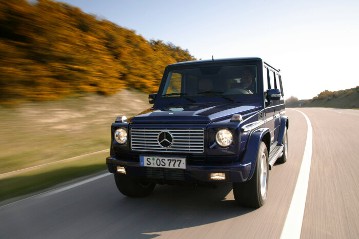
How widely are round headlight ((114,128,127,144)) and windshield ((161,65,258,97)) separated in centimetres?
127

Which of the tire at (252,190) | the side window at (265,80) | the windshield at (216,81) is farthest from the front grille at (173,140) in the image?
the side window at (265,80)

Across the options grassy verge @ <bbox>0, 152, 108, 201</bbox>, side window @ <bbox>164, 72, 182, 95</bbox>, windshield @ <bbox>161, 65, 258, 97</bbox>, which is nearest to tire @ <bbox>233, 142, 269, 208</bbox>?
windshield @ <bbox>161, 65, 258, 97</bbox>

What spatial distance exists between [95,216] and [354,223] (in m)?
2.69

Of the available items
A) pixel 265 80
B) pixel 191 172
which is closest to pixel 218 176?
pixel 191 172

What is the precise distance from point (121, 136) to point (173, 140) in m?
0.69

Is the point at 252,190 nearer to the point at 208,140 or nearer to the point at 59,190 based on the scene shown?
the point at 208,140

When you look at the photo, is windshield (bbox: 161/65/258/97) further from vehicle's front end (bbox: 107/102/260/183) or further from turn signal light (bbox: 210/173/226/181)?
turn signal light (bbox: 210/173/226/181)

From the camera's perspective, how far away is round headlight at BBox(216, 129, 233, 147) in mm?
3746

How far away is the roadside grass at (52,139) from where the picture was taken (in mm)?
5819

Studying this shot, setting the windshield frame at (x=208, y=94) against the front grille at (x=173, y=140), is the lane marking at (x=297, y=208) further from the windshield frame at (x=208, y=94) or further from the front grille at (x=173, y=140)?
the windshield frame at (x=208, y=94)

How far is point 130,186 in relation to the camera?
454 centimetres

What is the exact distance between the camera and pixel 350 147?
Answer: 862cm

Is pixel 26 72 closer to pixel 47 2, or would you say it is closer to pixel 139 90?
pixel 47 2

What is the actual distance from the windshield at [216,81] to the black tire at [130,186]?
142cm
